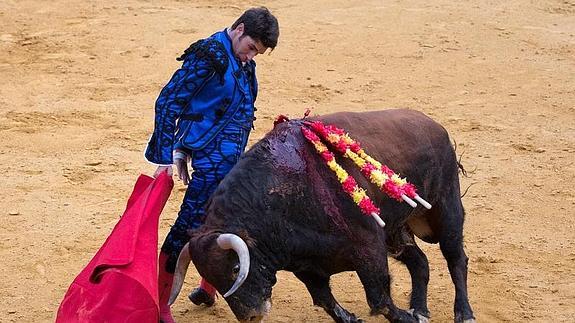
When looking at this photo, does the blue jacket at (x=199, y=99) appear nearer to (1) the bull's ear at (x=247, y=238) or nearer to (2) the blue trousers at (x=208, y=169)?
(2) the blue trousers at (x=208, y=169)

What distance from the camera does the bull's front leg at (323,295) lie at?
17.2 ft

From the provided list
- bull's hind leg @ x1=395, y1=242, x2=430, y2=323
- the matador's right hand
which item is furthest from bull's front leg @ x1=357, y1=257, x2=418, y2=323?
the matador's right hand

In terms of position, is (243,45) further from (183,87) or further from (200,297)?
(200,297)

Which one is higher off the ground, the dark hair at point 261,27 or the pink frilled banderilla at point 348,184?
the dark hair at point 261,27

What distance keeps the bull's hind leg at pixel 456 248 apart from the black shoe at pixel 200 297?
52.3 inches

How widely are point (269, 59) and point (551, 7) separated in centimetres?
417

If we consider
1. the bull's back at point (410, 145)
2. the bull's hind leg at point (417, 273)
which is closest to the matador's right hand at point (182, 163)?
the bull's back at point (410, 145)

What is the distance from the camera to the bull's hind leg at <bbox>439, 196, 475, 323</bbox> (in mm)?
5594

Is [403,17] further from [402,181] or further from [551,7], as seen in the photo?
[402,181]

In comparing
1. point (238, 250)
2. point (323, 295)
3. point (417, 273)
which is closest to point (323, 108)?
point (417, 273)

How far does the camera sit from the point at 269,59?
35.4 ft

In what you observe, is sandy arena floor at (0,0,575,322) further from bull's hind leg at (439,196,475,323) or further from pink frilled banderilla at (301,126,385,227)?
pink frilled banderilla at (301,126,385,227)

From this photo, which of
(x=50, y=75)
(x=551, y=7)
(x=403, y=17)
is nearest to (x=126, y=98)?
(x=50, y=75)

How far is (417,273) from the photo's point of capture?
18.9 feet
